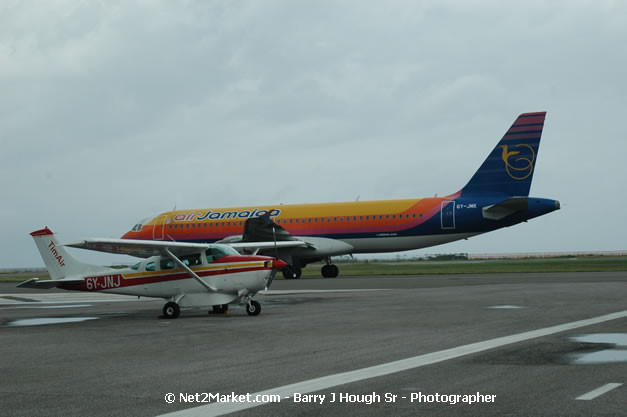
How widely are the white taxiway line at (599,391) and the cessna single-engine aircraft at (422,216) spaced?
30.1m

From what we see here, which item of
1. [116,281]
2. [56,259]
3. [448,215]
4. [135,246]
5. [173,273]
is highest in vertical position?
[448,215]

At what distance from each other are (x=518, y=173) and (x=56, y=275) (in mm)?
28279

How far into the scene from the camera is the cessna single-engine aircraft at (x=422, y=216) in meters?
39.1

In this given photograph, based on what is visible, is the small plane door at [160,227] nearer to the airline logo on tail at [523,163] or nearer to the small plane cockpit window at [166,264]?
the airline logo on tail at [523,163]

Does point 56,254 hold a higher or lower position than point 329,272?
higher

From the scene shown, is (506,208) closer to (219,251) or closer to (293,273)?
(293,273)

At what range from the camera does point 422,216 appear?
40.2 metres

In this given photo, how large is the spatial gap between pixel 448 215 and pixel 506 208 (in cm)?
336

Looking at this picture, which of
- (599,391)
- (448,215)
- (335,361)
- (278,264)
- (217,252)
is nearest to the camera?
(599,391)

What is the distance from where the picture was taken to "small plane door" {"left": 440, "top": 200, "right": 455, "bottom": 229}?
130ft

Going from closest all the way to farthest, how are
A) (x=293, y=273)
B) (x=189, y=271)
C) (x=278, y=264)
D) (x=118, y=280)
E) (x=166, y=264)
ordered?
1. (x=278, y=264)
2. (x=189, y=271)
3. (x=166, y=264)
4. (x=118, y=280)
5. (x=293, y=273)

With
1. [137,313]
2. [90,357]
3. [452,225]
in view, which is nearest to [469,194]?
[452,225]

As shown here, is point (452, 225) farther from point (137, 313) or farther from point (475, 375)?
point (475, 375)

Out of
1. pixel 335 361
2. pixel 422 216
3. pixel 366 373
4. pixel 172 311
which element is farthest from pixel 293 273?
pixel 366 373
